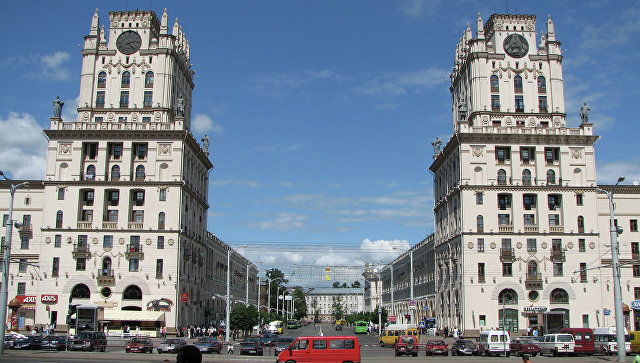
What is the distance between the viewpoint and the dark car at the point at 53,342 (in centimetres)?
4862

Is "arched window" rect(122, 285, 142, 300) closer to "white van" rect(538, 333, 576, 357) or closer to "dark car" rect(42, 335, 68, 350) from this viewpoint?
"dark car" rect(42, 335, 68, 350)

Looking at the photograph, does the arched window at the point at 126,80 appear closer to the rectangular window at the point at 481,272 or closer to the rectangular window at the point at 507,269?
the rectangular window at the point at 481,272

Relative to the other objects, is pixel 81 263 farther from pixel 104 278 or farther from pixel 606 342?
pixel 606 342

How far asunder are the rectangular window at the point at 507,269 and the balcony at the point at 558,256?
5180mm

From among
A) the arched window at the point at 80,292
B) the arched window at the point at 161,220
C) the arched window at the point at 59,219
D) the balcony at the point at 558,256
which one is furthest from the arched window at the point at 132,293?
the balcony at the point at 558,256

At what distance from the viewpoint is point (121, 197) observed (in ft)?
251

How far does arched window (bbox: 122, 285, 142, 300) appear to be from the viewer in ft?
244

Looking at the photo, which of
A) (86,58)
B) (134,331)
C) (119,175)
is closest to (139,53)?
(86,58)

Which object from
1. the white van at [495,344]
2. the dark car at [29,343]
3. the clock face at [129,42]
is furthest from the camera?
the clock face at [129,42]

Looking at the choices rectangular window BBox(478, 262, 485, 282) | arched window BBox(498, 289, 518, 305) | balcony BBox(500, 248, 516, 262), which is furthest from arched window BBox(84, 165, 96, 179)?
arched window BBox(498, 289, 518, 305)

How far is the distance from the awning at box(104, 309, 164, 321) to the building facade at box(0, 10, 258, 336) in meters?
0.11

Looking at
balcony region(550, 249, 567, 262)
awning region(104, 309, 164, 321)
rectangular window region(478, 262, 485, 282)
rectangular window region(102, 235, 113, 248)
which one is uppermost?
rectangular window region(102, 235, 113, 248)

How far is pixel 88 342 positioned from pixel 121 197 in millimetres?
29258

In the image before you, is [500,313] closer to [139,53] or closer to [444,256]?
[444,256]
